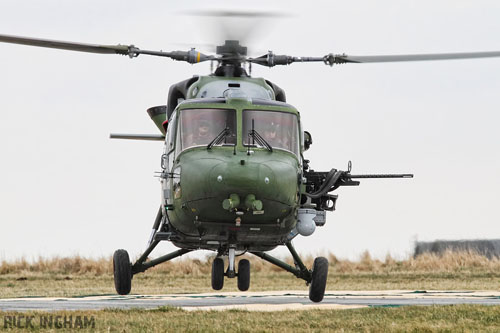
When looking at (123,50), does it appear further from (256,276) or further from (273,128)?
(256,276)

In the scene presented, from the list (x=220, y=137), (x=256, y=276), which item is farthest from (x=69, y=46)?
(x=256, y=276)

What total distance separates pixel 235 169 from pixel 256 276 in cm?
1860

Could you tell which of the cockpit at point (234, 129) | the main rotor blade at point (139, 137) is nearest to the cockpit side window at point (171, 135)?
the cockpit at point (234, 129)

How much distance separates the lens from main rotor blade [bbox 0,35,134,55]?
16328 mm

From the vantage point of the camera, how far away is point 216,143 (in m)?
15.1

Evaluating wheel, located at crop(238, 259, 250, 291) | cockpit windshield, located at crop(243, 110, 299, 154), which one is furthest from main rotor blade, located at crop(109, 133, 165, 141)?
cockpit windshield, located at crop(243, 110, 299, 154)

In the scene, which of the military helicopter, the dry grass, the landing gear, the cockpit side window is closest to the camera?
the military helicopter

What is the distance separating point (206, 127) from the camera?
15.5 m

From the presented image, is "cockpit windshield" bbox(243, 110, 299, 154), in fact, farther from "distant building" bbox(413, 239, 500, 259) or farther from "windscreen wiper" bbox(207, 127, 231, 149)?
"distant building" bbox(413, 239, 500, 259)

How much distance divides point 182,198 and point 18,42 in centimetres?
440

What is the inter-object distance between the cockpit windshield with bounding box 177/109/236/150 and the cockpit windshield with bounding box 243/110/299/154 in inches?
10.1

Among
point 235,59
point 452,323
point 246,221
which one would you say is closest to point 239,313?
point 246,221

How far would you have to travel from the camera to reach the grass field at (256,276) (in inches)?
1029

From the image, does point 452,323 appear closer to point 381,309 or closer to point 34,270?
point 381,309
